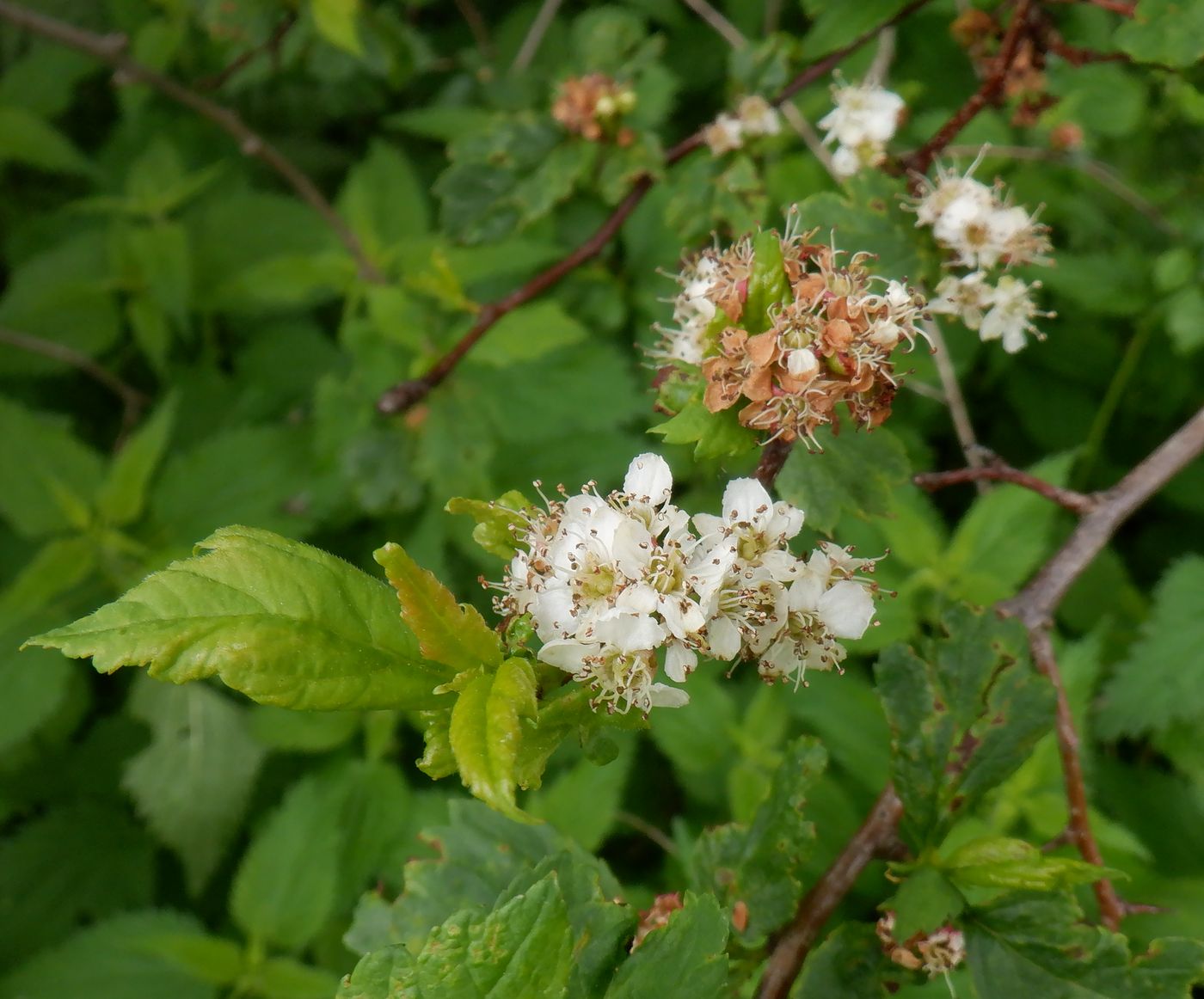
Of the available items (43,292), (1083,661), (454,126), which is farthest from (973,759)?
(43,292)

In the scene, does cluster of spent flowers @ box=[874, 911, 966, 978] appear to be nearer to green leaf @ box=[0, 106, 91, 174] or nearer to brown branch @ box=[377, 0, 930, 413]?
brown branch @ box=[377, 0, 930, 413]

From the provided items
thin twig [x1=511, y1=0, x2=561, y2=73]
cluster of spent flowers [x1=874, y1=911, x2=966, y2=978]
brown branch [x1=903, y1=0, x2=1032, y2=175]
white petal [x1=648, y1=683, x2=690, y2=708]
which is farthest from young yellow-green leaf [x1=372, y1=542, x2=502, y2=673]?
thin twig [x1=511, y1=0, x2=561, y2=73]

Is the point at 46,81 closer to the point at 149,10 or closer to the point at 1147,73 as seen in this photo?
the point at 149,10

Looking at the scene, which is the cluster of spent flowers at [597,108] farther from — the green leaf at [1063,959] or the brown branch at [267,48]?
the green leaf at [1063,959]

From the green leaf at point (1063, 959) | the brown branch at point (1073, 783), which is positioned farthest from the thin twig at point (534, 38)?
the green leaf at point (1063, 959)

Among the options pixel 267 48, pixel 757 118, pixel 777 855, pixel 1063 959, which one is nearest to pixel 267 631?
pixel 777 855
